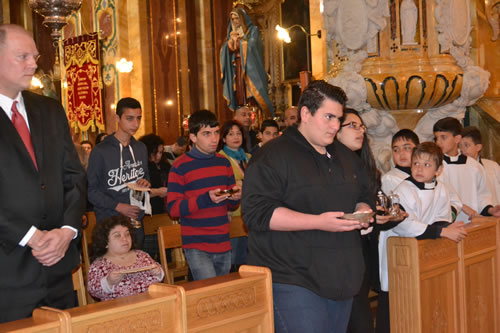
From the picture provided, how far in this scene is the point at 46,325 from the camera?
78.7 inches

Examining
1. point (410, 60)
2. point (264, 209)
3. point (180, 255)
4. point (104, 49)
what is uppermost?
point (104, 49)

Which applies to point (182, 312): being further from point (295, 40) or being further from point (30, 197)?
point (295, 40)

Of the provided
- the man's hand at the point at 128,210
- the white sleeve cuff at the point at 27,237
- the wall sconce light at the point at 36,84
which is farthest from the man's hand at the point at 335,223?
the wall sconce light at the point at 36,84

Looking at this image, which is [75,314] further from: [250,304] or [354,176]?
[354,176]

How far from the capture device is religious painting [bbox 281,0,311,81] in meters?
15.1

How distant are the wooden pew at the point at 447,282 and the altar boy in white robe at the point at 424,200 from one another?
0.14 meters

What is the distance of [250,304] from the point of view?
8.80 ft

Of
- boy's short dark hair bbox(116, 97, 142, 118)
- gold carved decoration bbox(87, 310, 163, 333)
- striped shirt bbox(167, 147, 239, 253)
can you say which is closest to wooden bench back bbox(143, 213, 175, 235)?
boy's short dark hair bbox(116, 97, 142, 118)

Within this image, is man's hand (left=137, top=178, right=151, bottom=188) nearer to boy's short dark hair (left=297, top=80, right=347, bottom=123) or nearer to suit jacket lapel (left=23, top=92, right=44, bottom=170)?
suit jacket lapel (left=23, top=92, right=44, bottom=170)

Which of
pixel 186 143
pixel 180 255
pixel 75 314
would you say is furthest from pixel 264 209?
pixel 186 143

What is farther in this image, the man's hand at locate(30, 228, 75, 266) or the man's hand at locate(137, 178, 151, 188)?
the man's hand at locate(137, 178, 151, 188)

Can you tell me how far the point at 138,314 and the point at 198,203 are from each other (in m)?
1.98

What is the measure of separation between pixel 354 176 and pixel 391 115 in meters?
3.81

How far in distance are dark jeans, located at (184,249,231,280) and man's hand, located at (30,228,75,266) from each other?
1.55 meters
